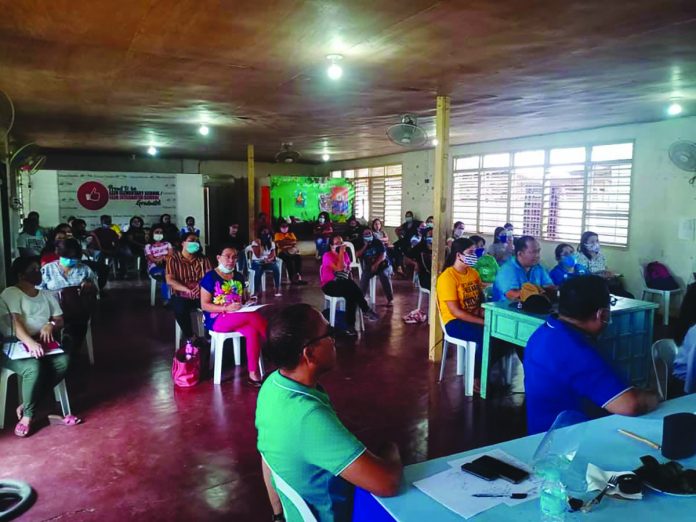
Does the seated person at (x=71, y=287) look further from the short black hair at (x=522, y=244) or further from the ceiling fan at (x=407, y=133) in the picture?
the short black hair at (x=522, y=244)

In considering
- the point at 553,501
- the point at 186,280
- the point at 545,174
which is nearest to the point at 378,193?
the point at 545,174

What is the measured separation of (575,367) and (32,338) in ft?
11.2

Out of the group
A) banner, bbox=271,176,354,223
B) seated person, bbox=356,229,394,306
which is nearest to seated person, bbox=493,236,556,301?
seated person, bbox=356,229,394,306

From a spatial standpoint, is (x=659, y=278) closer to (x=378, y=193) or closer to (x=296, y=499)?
(x=296, y=499)

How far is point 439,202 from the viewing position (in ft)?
16.0

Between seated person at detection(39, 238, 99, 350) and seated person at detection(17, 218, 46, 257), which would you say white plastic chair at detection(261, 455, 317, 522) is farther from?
seated person at detection(17, 218, 46, 257)

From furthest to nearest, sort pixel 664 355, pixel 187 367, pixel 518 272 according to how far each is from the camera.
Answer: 1. pixel 187 367
2. pixel 518 272
3. pixel 664 355

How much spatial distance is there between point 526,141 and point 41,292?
7979mm

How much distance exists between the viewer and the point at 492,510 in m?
1.37

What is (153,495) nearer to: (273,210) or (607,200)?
(607,200)

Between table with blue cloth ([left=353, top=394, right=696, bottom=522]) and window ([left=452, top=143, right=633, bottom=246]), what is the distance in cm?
680

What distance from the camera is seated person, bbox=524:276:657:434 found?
1938mm

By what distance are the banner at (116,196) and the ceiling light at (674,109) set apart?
965cm

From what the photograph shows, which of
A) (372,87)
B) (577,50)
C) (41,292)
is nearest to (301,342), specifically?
(41,292)
